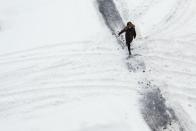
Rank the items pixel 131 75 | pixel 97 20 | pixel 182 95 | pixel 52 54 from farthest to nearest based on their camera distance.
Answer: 1. pixel 97 20
2. pixel 52 54
3. pixel 131 75
4. pixel 182 95

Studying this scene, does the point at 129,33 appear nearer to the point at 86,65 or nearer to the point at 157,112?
the point at 86,65

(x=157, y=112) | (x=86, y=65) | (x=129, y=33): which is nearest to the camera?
(x=157, y=112)

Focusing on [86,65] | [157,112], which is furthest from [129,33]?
[157,112]

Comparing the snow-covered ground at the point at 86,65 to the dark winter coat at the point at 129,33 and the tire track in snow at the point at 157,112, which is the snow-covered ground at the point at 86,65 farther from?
the dark winter coat at the point at 129,33

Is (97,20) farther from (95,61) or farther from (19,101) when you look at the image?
(19,101)

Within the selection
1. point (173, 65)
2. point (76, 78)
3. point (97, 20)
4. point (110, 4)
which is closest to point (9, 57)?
point (76, 78)

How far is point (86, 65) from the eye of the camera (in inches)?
486

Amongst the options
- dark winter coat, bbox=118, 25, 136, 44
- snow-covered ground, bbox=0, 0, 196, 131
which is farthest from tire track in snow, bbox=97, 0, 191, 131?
dark winter coat, bbox=118, 25, 136, 44

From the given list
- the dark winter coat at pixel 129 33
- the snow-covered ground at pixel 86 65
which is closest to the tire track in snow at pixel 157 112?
the snow-covered ground at pixel 86 65

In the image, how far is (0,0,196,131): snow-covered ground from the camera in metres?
10.6

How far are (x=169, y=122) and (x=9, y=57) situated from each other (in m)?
6.18

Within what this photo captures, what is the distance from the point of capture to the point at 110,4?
49.6 feet

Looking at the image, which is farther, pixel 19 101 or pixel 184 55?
pixel 184 55

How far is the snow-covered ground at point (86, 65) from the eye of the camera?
34.9 feet
